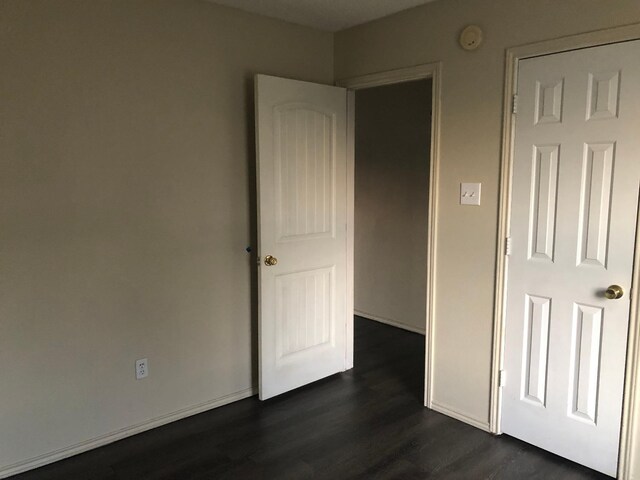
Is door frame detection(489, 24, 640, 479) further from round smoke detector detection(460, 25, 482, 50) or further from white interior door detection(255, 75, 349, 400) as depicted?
white interior door detection(255, 75, 349, 400)

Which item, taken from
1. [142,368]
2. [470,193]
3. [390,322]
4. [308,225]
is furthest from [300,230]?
[390,322]

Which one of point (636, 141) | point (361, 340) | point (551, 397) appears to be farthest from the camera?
point (361, 340)

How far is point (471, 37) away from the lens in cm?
265

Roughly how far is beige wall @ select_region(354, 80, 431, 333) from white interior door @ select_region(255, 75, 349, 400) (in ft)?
3.79

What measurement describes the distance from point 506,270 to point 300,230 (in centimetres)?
126

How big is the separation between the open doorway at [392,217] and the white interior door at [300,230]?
798 millimetres

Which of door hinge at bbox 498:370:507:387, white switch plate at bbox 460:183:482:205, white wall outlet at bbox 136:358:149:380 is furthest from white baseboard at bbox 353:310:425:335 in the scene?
white wall outlet at bbox 136:358:149:380

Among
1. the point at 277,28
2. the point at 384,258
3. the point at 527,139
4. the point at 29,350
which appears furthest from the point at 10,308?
the point at 384,258

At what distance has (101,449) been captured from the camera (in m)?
2.60

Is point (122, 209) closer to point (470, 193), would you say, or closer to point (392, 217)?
point (470, 193)

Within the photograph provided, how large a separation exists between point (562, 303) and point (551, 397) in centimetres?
49

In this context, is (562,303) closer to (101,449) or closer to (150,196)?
(150,196)

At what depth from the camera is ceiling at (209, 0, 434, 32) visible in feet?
9.24

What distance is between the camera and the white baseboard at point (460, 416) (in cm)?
281
